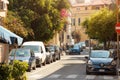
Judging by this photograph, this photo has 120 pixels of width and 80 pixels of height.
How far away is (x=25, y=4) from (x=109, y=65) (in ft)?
70.8

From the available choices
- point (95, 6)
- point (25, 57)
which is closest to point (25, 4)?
point (25, 57)

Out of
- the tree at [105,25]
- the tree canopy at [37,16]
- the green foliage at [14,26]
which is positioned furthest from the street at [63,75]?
the tree canopy at [37,16]

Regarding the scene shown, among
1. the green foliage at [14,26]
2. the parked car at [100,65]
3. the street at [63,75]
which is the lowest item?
the street at [63,75]

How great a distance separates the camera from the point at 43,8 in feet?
156

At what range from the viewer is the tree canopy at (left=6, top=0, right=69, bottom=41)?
45.4 meters

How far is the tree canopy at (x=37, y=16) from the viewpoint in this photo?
149 ft

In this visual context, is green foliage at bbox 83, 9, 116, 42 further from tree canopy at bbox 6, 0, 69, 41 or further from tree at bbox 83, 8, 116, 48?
tree canopy at bbox 6, 0, 69, 41

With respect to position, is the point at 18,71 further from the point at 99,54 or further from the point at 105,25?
the point at 105,25

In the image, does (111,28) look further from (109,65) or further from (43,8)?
(109,65)

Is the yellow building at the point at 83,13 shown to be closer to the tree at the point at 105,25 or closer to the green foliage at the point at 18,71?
the tree at the point at 105,25

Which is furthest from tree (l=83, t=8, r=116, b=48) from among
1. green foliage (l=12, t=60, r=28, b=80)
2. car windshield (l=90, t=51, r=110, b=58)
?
green foliage (l=12, t=60, r=28, b=80)

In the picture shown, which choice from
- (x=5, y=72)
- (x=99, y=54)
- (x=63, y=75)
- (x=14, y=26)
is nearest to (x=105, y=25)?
(x=14, y=26)

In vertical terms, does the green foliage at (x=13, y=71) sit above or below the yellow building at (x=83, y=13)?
below

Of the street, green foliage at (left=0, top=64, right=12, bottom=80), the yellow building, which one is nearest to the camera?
green foliage at (left=0, top=64, right=12, bottom=80)
